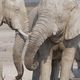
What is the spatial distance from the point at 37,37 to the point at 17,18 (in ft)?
1.33

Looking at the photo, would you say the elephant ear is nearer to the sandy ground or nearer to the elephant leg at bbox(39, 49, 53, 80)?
the elephant leg at bbox(39, 49, 53, 80)

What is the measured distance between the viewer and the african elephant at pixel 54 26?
12.6 feet

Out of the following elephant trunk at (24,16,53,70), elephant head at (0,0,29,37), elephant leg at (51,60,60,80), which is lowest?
elephant leg at (51,60,60,80)

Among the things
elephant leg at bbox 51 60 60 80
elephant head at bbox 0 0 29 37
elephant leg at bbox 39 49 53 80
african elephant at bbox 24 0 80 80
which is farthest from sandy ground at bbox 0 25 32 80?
african elephant at bbox 24 0 80 80

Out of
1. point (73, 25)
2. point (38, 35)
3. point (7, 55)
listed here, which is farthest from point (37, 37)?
point (7, 55)

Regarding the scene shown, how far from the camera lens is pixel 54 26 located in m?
3.91

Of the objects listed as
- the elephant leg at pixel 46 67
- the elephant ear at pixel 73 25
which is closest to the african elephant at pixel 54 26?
the elephant ear at pixel 73 25

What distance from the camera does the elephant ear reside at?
3.99 m

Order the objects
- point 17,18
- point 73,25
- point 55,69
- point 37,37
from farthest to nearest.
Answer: point 55,69
point 17,18
point 73,25
point 37,37

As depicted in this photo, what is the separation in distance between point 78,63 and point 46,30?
70.8 inches

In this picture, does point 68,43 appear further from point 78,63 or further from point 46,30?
point 78,63

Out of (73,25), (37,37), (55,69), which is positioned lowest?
(55,69)

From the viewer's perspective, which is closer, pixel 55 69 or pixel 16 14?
pixel 16 14

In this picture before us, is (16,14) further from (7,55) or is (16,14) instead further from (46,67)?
(7,55)
